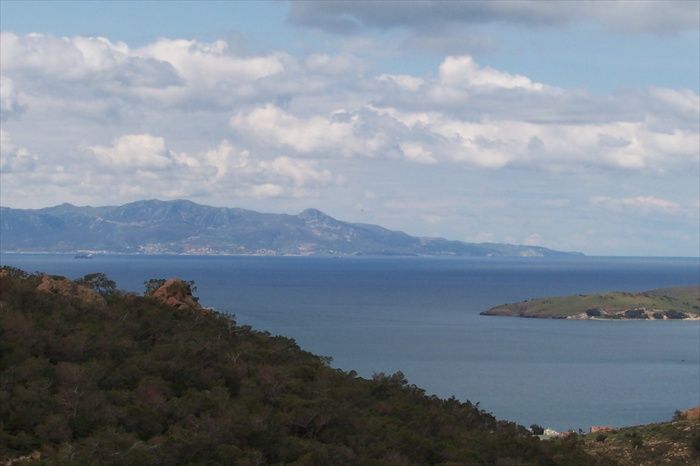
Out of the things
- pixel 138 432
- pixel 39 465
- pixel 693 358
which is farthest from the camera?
pixel 693 358

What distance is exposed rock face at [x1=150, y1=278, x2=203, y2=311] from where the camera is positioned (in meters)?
78.4

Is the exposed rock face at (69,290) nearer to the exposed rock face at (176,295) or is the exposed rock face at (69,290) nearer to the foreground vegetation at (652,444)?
the exposed rock face at (176,295)

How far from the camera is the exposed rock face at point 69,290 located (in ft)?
220

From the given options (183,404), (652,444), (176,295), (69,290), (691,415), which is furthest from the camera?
(691,415)

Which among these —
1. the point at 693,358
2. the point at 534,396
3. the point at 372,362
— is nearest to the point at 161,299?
the point at 534,396

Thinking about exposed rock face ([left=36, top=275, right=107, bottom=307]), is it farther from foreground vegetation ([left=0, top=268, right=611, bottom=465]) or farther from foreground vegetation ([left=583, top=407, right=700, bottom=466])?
foreground vegetation ([left=583, top=407, right=700, bottom=466])

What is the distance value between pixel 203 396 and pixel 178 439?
8728 millimetres

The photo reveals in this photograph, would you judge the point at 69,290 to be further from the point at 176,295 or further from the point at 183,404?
the point at 183,404

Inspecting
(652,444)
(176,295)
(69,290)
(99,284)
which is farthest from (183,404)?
(99,284)

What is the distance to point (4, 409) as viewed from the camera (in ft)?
134

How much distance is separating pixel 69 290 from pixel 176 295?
1288 centimetres

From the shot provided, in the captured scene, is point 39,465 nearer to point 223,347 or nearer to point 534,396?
point 223,347

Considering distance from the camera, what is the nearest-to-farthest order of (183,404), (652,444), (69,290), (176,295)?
(183,404), (652,444), (69,290), (176,295)

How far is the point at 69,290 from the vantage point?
6856 cm
